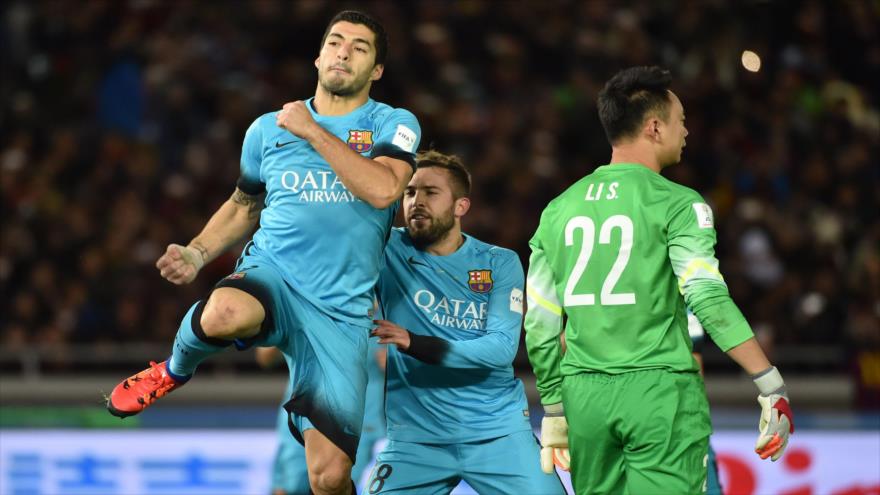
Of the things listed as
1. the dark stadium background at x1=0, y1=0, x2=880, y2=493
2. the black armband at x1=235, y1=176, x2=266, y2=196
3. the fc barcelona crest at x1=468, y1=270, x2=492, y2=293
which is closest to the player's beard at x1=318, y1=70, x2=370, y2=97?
the black armband at x1=235, y1=176, x2=266, y2=196

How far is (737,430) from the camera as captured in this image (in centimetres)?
827

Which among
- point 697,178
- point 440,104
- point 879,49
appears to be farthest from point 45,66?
point 879,49

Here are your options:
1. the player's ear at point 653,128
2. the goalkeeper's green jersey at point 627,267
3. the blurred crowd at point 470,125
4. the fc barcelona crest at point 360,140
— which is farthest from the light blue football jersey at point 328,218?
the blurred crowd at point 470,125

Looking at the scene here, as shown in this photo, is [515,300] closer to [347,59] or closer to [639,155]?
[639,155]

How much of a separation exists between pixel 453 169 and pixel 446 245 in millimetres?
358

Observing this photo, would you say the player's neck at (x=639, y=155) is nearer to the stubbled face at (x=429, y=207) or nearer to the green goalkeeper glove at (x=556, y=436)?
the green goalkeeper glove at (x=556, y=436)

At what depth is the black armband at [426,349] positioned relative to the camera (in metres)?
5.32

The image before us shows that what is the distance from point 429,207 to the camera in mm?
5766

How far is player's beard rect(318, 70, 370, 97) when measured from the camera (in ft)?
17.3

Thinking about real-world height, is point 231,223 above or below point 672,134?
below

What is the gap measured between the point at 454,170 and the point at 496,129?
5.96 meters

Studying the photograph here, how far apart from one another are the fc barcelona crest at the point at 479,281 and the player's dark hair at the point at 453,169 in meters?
0.36

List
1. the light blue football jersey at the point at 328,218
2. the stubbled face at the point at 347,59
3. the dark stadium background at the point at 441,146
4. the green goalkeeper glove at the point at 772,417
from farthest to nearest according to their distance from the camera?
the dark stadium background at the point at 441,146
the stubbled face at the point at 347,59
the light blue football jersey at the point at 328,218
the green goalkeeper glove at the point at 772,417

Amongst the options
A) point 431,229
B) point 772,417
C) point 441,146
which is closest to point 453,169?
point 431,229
